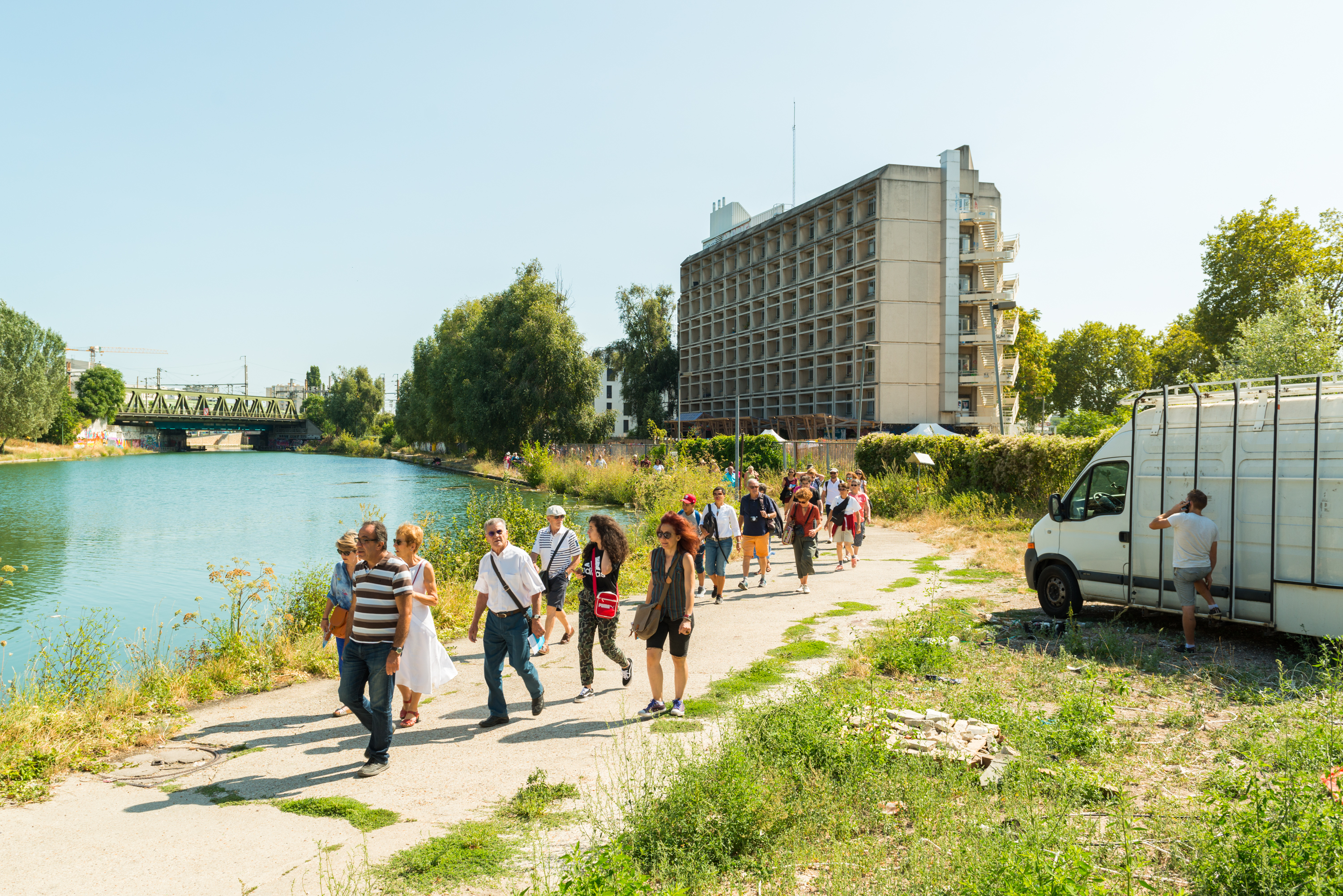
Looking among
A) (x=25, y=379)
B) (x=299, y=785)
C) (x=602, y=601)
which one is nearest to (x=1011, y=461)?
(x=602, y=601)

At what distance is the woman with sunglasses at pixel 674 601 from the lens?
7152 mm

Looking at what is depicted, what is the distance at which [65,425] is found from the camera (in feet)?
275

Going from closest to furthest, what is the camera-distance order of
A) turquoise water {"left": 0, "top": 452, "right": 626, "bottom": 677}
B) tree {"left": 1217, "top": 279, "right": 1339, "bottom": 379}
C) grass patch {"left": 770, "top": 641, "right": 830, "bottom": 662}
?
grass patch {"left": 770, "top": 641, "right": 830, "bottom": 662} → turquoise water {"left": 0, "top": 452, "right": 626, "bottom": 677} → tree {"left": 1217, "top": 279, "right": 1339, "bottom": 379}

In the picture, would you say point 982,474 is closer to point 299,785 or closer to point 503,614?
point 503,614

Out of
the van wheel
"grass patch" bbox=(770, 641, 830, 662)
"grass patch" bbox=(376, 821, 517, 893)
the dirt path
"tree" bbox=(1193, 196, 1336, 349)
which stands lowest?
the dirt path

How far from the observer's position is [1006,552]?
686 inches

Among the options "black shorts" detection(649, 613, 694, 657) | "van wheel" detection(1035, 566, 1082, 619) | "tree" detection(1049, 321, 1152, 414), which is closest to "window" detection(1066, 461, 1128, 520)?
"van wheel" detection(1035, 566, 1082, 619)

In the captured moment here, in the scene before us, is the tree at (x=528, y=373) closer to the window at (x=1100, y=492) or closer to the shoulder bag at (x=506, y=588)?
the window at (x=1100, y=492)

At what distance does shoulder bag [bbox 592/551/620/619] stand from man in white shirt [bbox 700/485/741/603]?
5.03 meters

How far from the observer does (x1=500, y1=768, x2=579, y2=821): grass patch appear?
5.27 m

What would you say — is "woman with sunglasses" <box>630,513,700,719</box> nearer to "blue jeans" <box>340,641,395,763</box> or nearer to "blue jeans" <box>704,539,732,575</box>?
"blue jeans" <box>340,641,395,763</box>

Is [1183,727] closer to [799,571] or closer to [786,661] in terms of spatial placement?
[786,661]

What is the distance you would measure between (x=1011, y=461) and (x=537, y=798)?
73.7 ft

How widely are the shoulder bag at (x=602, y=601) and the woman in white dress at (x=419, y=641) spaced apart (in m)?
1.58
